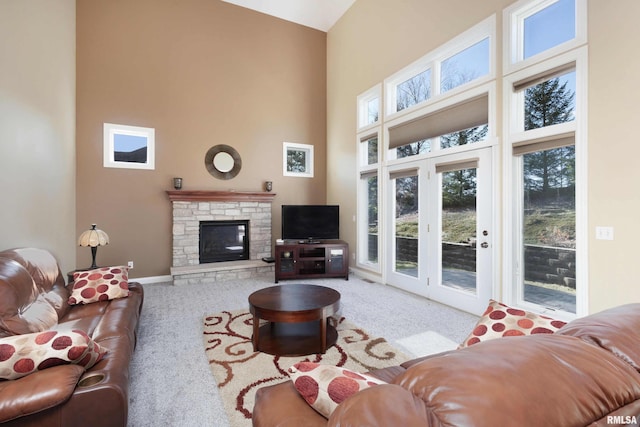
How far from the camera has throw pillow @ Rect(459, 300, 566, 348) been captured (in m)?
1.40

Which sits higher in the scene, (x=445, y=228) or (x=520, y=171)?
(x=520, y=171)

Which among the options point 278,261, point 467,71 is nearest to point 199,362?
point 278,261

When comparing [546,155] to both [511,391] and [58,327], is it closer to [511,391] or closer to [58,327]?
[511,391]

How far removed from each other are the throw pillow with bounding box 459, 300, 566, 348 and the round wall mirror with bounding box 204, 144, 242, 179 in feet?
17.1

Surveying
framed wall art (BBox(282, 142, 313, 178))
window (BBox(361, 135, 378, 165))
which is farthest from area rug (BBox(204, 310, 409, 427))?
framed wall art (BBox(282, 142, 313, 178))

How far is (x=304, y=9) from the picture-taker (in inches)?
239

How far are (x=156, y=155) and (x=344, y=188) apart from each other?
141 inches

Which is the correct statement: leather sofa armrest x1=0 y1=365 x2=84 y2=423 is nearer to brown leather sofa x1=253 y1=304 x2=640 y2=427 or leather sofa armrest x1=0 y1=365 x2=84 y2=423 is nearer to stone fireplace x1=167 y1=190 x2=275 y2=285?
brown leather sofa x1=253 y1=304 x2=640 y2=427

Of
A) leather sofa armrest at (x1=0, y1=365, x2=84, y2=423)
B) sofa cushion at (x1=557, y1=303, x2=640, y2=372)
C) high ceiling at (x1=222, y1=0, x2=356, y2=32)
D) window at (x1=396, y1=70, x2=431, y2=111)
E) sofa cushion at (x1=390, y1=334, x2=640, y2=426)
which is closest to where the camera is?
sofa cushion at (x1=390, y1=334, x2=640, y2=426)

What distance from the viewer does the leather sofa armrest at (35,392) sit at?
3.73 ft

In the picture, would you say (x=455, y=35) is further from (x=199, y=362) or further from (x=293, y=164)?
(x=199, y=362)

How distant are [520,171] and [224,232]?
16.0 feet

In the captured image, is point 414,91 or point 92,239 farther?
point 414,91

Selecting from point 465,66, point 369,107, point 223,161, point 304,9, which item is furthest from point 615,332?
point 304,9
